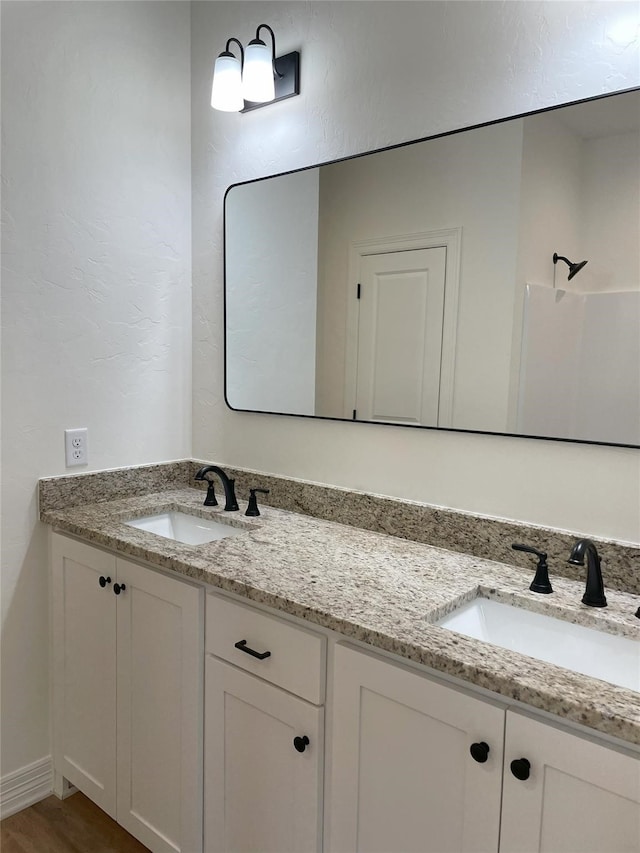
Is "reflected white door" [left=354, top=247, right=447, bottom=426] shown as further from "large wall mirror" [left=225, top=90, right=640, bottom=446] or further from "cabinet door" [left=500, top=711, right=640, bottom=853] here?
"cabinet door" [left=500, top=711, right=640, bottom=853]

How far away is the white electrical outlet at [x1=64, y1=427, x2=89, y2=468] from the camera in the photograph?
6.43 ft

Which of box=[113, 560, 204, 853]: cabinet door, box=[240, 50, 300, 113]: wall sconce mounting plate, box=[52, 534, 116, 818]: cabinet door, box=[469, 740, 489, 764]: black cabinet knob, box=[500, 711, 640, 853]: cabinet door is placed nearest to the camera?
box=[500, 711, 640, 853]: cabinet door

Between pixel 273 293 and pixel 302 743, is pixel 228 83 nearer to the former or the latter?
pixel 273 293

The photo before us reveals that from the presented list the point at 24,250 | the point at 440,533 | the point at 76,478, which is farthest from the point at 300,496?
the point at 24,250

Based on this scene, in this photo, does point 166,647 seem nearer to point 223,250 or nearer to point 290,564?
point 290,564

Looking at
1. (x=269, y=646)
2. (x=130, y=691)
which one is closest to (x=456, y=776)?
(x=269, y=646)

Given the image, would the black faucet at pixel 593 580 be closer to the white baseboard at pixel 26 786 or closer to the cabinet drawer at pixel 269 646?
the cabinet drawer at pixel 269 646

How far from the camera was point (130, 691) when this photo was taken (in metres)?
1.69

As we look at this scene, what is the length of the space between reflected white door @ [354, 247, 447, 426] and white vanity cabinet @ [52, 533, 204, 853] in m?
0.71

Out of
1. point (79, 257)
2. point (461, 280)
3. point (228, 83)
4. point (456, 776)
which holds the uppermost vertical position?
point (228, 83)

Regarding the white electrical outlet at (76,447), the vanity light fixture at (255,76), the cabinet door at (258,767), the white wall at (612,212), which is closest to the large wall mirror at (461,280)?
the white wall at (612,212)

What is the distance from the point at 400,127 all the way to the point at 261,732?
1.54 m

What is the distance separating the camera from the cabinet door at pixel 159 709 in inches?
59.4

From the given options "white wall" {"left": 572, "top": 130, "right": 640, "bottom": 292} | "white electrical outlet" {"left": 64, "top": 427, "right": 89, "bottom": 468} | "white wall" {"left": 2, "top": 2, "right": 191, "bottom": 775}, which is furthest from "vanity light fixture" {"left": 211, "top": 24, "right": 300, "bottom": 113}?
"white electrical outlet" {"left": 64, "top": 427, "right": 89, "bottom": 468}
